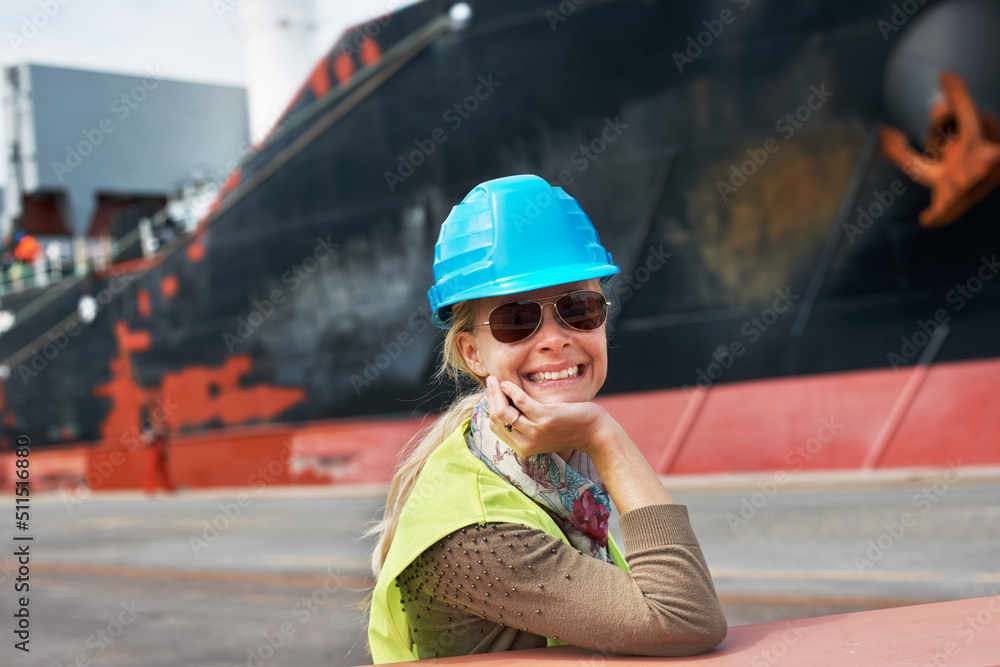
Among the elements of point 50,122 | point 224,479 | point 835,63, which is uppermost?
point 50,122

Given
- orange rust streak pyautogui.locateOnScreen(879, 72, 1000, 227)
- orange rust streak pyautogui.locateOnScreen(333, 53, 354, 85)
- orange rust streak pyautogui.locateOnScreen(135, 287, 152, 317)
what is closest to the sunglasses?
orange rust streak pyautogui.locateOnScreen(879, 72, 1000, 227)

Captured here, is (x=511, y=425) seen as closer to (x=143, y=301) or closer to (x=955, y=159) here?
(x=955, y=159)

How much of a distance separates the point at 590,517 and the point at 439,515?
0.32m

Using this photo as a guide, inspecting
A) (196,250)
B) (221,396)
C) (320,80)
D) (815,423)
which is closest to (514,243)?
(815,423)

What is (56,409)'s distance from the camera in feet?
65.7

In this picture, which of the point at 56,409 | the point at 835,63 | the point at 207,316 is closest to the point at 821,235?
the point at 835,63

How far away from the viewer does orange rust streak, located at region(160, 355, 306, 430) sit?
16.0 m

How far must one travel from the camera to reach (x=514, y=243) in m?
1.74

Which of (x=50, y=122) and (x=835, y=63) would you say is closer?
(x=835, y=63)

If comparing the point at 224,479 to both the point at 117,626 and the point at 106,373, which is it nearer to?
the point at 106,373

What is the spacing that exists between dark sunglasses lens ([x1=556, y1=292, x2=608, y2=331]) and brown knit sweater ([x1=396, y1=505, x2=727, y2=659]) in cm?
39

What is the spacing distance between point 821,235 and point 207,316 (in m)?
10.8

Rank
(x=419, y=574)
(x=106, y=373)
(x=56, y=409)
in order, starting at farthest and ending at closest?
(x=56, y=409) → (x=106, y=373) → (x=419, y=574)

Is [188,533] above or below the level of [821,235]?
below
